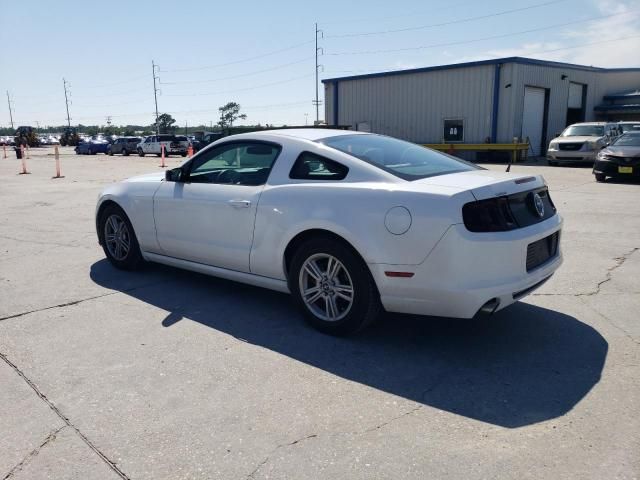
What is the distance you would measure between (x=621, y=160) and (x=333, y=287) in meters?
13.0

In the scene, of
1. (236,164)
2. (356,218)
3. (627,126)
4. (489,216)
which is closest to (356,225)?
(356,218)

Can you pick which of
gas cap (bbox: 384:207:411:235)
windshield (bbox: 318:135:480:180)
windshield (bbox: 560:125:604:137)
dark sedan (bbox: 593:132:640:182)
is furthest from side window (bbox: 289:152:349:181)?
windshield (bbox: 560:125:604:137)

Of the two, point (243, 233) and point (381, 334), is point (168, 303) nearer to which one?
point (243, 233)

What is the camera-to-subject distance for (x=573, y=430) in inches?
107

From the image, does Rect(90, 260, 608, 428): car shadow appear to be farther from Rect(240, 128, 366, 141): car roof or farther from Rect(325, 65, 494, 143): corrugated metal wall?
Rect(325, 65, 494, 143): corrugated metal wall

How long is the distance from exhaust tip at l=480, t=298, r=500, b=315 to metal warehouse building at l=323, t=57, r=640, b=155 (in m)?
24.0

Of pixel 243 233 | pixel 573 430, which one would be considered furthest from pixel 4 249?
pixel 573 430

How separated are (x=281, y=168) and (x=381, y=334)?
1507 millimetres

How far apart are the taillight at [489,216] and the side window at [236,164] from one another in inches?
67.7

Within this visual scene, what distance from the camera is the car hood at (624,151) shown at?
1393 cm

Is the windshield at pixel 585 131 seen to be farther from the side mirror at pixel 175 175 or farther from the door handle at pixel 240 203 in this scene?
the door handle at pixel 240 203

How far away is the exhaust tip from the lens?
340 cm

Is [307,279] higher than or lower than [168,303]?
higher

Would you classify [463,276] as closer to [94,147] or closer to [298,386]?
[298,386]
